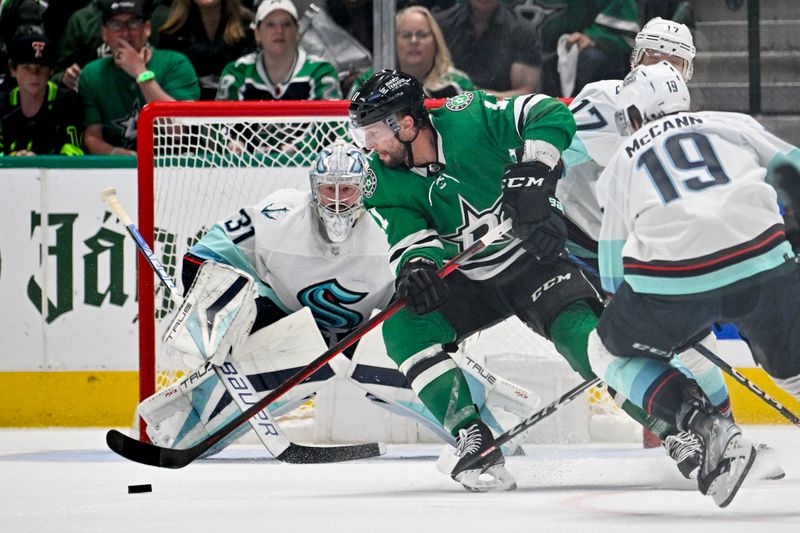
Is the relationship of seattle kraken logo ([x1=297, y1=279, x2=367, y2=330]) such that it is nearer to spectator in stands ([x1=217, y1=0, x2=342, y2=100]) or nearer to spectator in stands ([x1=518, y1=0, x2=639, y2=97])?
spectator in stands ([x1=217, y1=0, x2=342, y2=100])

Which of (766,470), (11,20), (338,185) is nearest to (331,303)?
(338,185)

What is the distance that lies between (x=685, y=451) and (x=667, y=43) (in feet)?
4.03

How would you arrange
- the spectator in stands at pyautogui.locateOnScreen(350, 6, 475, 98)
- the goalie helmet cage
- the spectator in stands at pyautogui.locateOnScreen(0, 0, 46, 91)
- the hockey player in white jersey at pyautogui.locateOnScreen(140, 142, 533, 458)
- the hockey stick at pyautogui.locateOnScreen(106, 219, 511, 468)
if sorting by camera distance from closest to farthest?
the hockey stick at pyautogui.locateOnScreen(106, 219, 511, 468), the hockey player in white jersey at pyautogui.locateOnScreen(140, 142, 533, 458), the goalie helmet cage, the spectator in stands at pyautogui.locateOnScreen(350, 6, 475, 98), the spectator in stands at pyautogui.locateOnScreen(0, 0, 46, 91)

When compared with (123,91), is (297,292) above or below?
below

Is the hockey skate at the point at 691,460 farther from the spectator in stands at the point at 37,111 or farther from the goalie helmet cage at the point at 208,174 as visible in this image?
the spectator in stands at the point at 37,111

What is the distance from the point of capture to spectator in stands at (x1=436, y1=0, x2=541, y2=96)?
4914 millimetres

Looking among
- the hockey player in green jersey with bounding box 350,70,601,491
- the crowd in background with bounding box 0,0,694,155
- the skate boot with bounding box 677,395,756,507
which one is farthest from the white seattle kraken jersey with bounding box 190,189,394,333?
the skate boot with bounding box 677,395,756,507

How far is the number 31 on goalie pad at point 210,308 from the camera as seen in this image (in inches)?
152

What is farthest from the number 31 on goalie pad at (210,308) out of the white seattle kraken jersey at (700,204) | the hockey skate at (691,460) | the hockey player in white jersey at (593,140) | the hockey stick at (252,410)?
the white seattle kraken jersey at (700,204)

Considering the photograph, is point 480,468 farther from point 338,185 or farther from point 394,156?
point 338,185

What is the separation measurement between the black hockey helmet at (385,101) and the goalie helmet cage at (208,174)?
862 mm

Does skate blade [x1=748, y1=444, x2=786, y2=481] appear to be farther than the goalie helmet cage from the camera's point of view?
No

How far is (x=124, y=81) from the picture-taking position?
203 inches

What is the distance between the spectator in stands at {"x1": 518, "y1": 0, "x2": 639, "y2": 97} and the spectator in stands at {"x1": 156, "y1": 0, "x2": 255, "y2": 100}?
1025 millimetres
